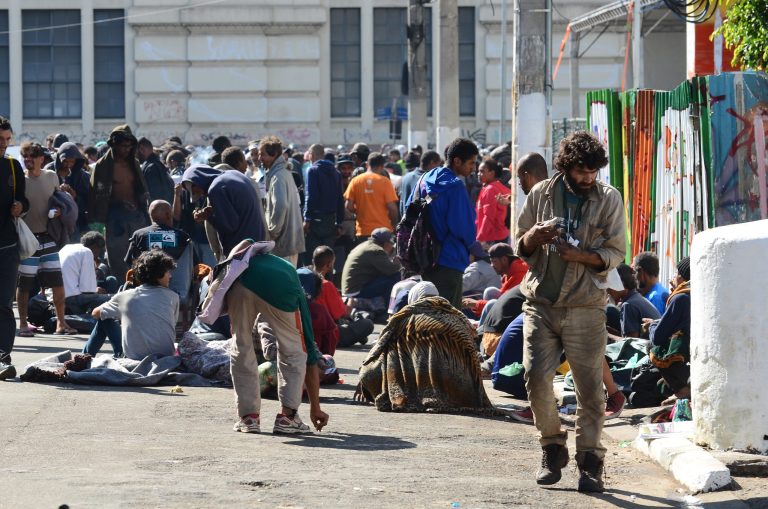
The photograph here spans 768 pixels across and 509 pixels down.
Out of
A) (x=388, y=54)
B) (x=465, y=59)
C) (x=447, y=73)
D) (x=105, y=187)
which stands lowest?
(x=105, y=187)

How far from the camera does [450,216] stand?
36.7ft

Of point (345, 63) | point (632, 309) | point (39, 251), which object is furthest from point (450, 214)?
point (345, 63)

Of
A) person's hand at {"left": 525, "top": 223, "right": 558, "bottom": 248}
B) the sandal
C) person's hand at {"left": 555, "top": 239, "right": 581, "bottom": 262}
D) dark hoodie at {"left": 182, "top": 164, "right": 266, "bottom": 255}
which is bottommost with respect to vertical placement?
the sandal

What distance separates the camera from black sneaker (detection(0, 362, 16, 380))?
36.5ft

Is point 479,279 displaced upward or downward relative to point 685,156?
downward

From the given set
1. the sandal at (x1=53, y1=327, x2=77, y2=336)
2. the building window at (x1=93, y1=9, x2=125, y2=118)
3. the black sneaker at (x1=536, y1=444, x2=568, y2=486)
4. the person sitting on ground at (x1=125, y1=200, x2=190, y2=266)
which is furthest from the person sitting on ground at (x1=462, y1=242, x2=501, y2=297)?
the building window at (x1=93, y1=9, x2=125, y2=118)

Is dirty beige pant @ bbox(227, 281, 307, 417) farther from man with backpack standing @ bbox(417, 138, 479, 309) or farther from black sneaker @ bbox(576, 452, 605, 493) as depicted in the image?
man with backpack standing @ bbox(417, 138, 479, 309)

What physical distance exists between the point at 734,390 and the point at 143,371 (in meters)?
4.94

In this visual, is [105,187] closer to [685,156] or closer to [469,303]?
[469,303]

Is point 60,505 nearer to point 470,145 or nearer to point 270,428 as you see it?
point 270,428

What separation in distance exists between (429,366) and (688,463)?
9.06 feet

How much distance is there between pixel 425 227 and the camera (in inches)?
444

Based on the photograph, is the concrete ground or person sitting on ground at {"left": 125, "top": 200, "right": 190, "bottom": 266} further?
person sitting on ground at {"left": 125, "top": 200, "right": 190, "bottom": 266}

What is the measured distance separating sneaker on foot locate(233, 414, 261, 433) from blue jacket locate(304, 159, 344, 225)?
8.89 m
